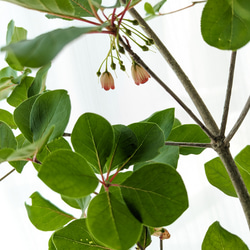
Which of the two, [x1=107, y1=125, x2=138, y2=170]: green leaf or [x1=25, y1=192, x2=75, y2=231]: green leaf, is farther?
[x1=25, y1=192, x2=75, y2=231]: green leaf

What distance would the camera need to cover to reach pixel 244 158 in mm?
553

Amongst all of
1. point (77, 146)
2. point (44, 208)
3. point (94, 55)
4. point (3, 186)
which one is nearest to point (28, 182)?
point (3, 186)

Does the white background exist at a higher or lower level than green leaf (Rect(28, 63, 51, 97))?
higher

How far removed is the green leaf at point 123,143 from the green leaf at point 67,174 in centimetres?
5

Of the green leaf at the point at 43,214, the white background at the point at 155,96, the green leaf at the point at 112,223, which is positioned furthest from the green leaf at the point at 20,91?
A: the white background at the point at 155,96

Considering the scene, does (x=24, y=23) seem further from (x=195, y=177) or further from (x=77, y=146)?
(x=77, y=146)

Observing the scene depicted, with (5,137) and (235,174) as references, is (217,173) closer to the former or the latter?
(235,174)

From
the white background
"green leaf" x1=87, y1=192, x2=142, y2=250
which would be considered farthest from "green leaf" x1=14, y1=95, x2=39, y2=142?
the white background

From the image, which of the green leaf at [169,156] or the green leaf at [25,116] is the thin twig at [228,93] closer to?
the green leaf at [169,156]

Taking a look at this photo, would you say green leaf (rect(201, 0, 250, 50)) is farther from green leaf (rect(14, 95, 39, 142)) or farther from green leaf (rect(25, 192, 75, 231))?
green leaf (rect(25, 192, 75, 231))

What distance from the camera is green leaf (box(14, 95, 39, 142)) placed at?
436 mm

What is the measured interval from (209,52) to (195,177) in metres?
0.59

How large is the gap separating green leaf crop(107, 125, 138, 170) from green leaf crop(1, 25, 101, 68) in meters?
0.18

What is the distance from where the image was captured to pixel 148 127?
0.43 m
